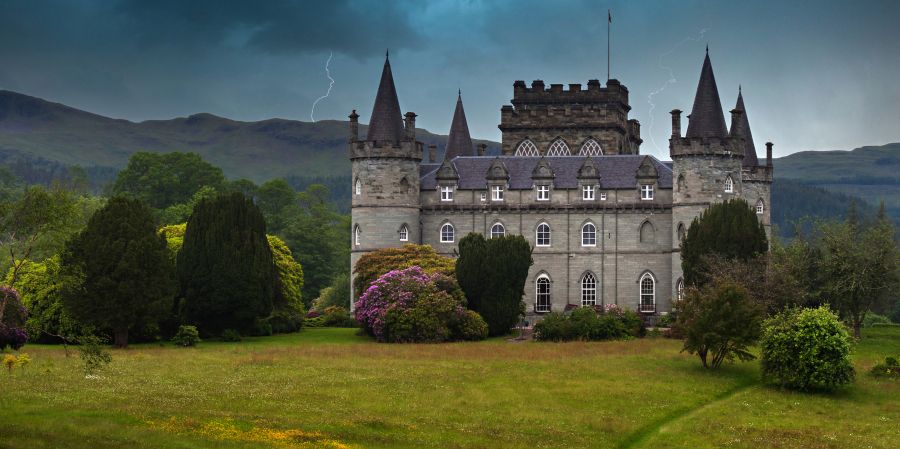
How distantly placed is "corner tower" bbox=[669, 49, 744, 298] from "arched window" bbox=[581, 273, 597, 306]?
5075 millimetres

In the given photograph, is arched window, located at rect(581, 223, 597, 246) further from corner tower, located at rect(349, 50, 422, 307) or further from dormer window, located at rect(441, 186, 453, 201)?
corner tower, located at rect(349, 50, 422, 307)

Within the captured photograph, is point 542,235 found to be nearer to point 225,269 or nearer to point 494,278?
point 494,278

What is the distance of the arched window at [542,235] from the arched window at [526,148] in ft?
31.6

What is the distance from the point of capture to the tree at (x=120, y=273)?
5481 centimetres

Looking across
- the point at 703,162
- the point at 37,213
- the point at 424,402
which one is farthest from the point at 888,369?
the point at 37,213

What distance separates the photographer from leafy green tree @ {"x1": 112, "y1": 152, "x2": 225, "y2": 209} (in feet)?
339

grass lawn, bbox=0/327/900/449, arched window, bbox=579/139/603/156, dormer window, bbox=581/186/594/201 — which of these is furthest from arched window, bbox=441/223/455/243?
grass lawn, bbox=0/327/900/449

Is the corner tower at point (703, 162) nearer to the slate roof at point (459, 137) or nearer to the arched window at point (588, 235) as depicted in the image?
the arched window at point (588, 235)

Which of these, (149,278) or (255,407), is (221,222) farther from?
(255,407)

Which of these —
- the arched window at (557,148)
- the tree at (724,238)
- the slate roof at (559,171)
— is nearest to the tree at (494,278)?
Result: the tree at (724,238)

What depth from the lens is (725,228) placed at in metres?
64.6

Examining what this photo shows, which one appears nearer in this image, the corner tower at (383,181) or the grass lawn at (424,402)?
the grass lawn at (424,402)

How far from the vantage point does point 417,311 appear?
2329 inches

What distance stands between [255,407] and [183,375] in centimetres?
764
